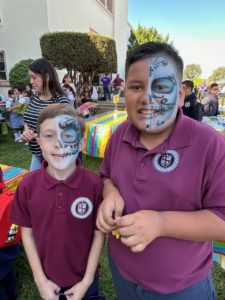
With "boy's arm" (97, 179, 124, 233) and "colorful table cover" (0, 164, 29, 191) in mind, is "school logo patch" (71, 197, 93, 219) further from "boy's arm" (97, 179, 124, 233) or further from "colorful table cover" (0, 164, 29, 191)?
"colorful table cover" (0, 164, 29, 191)

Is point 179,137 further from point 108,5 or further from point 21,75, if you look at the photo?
point 108,5

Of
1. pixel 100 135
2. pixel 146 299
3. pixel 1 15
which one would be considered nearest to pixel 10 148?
pixel 100 135

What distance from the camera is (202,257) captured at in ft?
3.15

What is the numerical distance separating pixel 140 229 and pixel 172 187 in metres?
0.19

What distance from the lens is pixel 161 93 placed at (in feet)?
2.94

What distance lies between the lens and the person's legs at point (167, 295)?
3.15 ft

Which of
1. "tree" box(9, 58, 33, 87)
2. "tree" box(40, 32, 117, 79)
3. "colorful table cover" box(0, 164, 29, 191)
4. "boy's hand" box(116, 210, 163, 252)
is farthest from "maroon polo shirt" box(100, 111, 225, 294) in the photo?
"tree" box(9, 58, 33, 87)

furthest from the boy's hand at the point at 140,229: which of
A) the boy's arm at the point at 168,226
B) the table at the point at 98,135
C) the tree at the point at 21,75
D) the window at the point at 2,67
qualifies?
the window at the point at 2,67

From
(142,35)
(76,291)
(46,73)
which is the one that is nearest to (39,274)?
(76,291)

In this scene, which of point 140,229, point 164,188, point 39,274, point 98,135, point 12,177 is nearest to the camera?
point 140,229

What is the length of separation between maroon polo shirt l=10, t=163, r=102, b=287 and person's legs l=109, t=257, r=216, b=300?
0.21 meters

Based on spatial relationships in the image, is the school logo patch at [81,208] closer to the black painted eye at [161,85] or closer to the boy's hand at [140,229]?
the boy's hand at [140,229]

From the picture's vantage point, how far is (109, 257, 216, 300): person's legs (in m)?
0.96

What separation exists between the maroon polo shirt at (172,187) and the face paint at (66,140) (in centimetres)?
24
